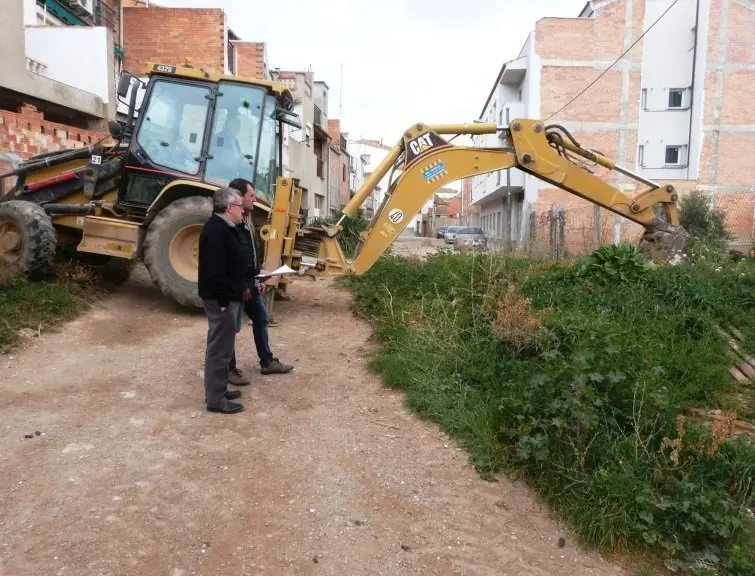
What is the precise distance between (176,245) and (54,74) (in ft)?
35.5

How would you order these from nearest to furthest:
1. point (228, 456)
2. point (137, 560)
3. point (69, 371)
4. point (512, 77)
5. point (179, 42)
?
point (137, 560) < point (228, 456) < point (69, 371) < point (179, 42) < point (512, 77)

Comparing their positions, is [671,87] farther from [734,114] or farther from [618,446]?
[618,446]

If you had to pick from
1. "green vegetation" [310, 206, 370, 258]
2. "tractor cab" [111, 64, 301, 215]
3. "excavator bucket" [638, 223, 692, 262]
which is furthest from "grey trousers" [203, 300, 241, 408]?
"green vegetation" [310, 206, 370, 258]

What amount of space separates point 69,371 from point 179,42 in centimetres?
1666

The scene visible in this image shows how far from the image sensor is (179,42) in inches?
744

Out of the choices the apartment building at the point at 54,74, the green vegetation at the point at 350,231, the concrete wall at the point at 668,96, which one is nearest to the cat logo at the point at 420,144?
the green vegetation at the point at 350,231

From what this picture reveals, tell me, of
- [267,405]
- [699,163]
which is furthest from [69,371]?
[699,163]

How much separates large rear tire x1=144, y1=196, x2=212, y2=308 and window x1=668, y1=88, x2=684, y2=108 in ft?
82.0

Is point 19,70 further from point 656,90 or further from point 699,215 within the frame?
point 656,90

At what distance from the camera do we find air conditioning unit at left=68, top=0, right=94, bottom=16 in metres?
17.2

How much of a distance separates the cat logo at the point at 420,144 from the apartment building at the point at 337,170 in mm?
21317

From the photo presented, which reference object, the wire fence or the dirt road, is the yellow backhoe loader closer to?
the dirt road

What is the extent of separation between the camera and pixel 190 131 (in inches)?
296

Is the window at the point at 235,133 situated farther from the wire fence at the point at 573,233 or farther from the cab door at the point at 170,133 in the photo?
the wire fence at the point at 573,233
